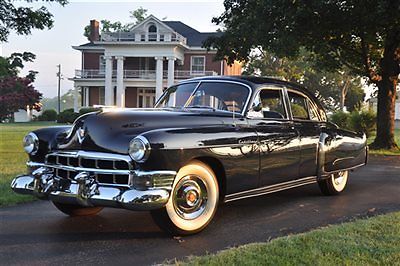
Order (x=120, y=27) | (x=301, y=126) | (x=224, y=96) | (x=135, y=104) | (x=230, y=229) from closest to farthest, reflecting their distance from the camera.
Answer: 1. (x=230, y=229)
2. (x=224, y=96)
3. (x=301, y=126)
4. (x=135, y=104)
5. (x=120, y=27)

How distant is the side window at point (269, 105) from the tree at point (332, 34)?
7216 mm

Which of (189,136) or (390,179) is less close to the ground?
(189,136)

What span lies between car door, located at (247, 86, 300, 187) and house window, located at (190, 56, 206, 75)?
35.8 metres

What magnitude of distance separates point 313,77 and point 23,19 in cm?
5316

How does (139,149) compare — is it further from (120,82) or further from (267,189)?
(120,82)

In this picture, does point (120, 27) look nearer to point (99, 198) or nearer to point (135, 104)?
point (135, 104)

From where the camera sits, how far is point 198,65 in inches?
1652

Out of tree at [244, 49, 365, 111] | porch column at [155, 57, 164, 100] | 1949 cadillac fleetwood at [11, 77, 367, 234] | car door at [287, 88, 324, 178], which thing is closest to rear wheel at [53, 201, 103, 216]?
1949 cadillac fleetwood at [11, 77, 367, 234]

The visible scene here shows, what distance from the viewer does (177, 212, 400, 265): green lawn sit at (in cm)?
375

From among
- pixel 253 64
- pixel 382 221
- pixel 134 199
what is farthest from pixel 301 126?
pixel 253 64

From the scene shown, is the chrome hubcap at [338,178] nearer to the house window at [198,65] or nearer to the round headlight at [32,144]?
the round headlight at [32,144]

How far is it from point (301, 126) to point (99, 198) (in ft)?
10.6

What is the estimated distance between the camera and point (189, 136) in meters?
4.63

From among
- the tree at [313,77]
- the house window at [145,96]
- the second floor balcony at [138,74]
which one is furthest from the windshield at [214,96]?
the house window at [145,96]
